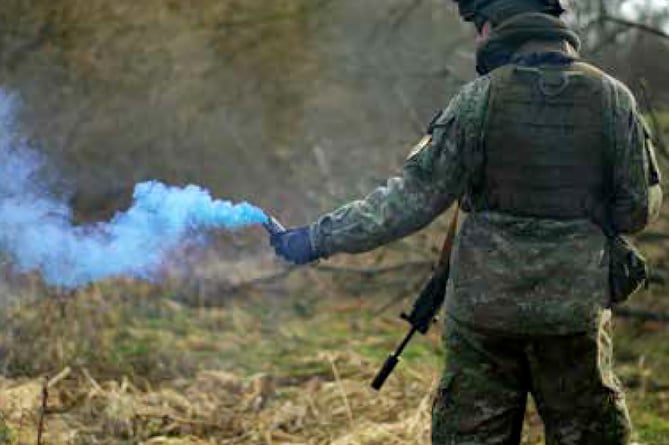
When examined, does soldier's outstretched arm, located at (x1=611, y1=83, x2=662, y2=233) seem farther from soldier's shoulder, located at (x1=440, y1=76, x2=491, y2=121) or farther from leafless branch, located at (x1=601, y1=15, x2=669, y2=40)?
leafless branch, located at (x1=601, y1=15, x2=669, y2=40)

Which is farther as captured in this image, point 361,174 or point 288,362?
point 361,174

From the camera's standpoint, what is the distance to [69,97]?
10.7 m

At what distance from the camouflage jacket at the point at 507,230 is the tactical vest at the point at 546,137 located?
47mm

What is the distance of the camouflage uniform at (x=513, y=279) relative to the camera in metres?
3.52

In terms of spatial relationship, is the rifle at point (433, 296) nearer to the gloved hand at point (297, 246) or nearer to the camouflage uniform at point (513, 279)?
the camouflage uniform at point (513, 279)

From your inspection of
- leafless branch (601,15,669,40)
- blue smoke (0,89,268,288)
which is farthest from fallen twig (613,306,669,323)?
blue smoke (0,89,268,288)

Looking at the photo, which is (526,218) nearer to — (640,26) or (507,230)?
(507,230)

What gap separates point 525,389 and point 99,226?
252 cm

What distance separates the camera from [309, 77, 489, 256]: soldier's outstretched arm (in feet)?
11.6

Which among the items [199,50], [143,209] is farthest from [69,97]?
[143,209]

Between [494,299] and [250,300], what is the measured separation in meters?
6.12

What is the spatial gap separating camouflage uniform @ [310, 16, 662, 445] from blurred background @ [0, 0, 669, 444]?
2.83 ft

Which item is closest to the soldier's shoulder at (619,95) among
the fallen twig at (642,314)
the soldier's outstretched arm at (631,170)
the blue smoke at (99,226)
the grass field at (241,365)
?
the soldier's outstretched arm at (631,170)

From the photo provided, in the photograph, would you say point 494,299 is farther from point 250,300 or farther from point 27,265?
point 250,300
